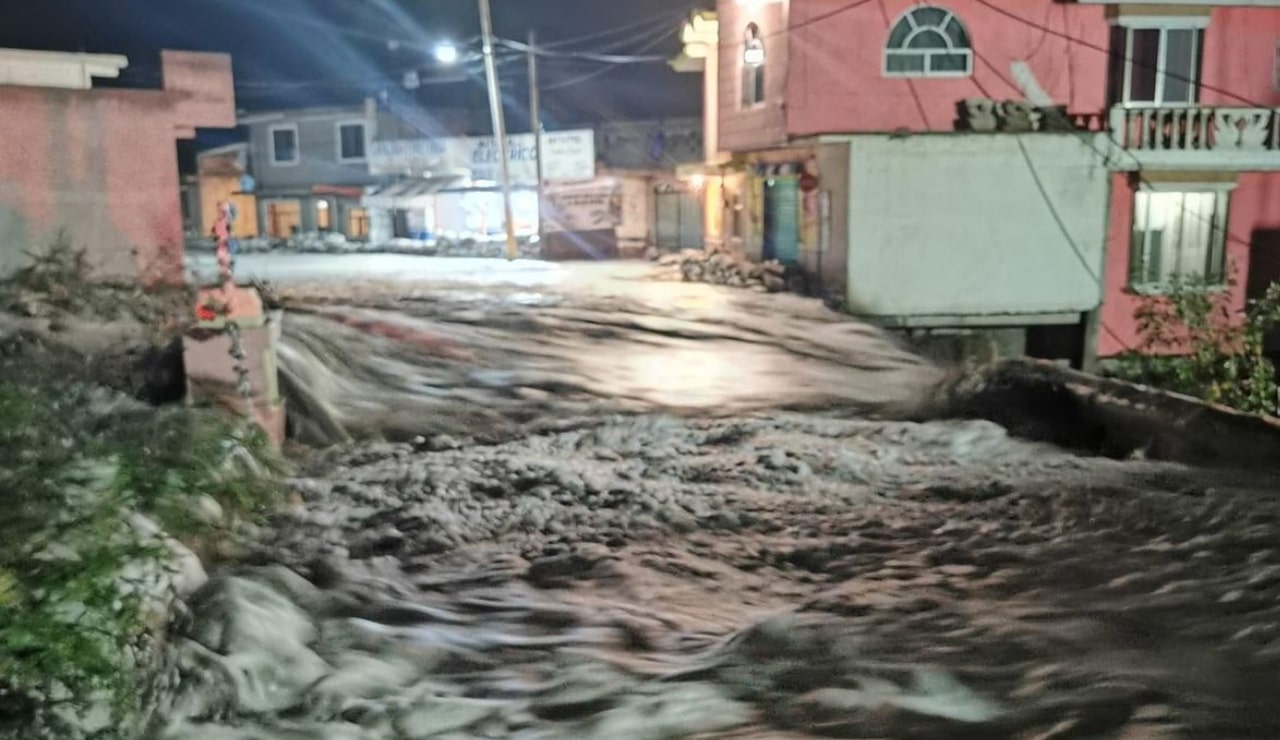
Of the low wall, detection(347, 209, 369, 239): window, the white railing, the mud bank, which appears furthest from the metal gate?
the mud bank

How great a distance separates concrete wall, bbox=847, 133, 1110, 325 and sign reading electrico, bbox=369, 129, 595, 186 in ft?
50.7

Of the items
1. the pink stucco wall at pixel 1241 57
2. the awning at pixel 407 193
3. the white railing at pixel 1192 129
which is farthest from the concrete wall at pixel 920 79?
the awning at pixel 407 193

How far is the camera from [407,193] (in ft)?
119

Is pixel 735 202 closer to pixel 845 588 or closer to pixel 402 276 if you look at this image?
pixel 402 276

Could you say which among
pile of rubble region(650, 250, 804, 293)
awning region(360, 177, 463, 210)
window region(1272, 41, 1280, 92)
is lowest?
pile of rubble region(650, 250, 804, 293)

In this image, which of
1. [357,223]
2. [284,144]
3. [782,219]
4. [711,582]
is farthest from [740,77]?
[284,144]

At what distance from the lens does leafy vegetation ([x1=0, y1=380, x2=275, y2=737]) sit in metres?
4.09

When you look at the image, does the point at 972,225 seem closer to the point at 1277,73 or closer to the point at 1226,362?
the point at 1226,362

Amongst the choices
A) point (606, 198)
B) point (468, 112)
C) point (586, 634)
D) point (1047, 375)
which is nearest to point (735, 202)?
point (606, 198)

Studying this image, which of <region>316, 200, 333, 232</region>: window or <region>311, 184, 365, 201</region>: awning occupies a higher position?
<region>311, 184, 365, 201</region>: awning

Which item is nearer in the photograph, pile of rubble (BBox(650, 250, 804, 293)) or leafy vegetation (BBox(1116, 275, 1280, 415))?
leafy vegetation (BBox(1116, 275, 1280, 415))

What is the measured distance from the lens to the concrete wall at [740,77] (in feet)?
65.0

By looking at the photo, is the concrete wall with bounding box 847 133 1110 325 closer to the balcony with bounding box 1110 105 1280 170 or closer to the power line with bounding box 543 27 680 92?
the balcony with bounding box 1110 105 1280 170

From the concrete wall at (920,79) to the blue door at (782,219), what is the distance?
1922 mm
